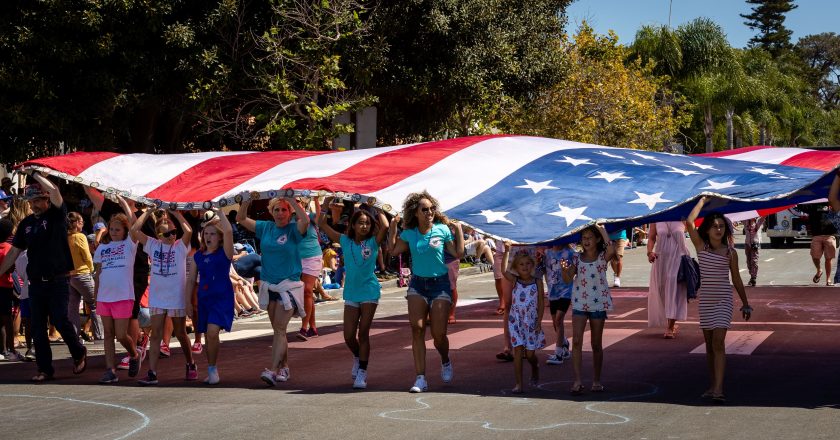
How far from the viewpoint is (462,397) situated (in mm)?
10617

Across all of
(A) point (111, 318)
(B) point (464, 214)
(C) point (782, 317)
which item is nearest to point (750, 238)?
(C) point (782, 317)

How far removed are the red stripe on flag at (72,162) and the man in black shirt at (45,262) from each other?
2.56ft

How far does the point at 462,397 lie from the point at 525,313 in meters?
1.01

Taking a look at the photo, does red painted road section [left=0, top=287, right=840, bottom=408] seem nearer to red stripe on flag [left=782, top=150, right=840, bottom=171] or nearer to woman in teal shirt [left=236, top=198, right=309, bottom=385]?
woman in teal shirt [left=236, top=198, right=309, bottom=385]

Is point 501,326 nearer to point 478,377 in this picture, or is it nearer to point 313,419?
point 478,377

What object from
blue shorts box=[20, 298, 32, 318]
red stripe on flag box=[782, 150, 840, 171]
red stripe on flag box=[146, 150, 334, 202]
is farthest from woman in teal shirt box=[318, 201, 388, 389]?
red stripe on flag box=[782, 150, 840, 171]

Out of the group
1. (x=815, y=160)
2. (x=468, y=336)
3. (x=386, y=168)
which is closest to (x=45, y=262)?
(x=386, y=168)

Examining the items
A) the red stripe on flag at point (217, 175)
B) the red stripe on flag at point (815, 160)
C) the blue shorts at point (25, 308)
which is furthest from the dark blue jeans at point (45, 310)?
the red stripe on flag at point (815, 160)

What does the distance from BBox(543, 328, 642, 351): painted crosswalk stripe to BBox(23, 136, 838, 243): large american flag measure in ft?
8.42

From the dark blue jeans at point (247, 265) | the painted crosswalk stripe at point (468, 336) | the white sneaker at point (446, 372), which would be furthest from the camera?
the dark blue jeans at point (247, 265)

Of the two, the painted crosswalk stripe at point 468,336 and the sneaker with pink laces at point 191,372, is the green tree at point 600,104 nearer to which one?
the painted crosswalk stripe at point 468,336

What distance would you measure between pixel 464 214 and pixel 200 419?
331 cm

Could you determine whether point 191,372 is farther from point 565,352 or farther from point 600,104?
point 600,104

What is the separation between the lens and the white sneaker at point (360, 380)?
11.2 metres
